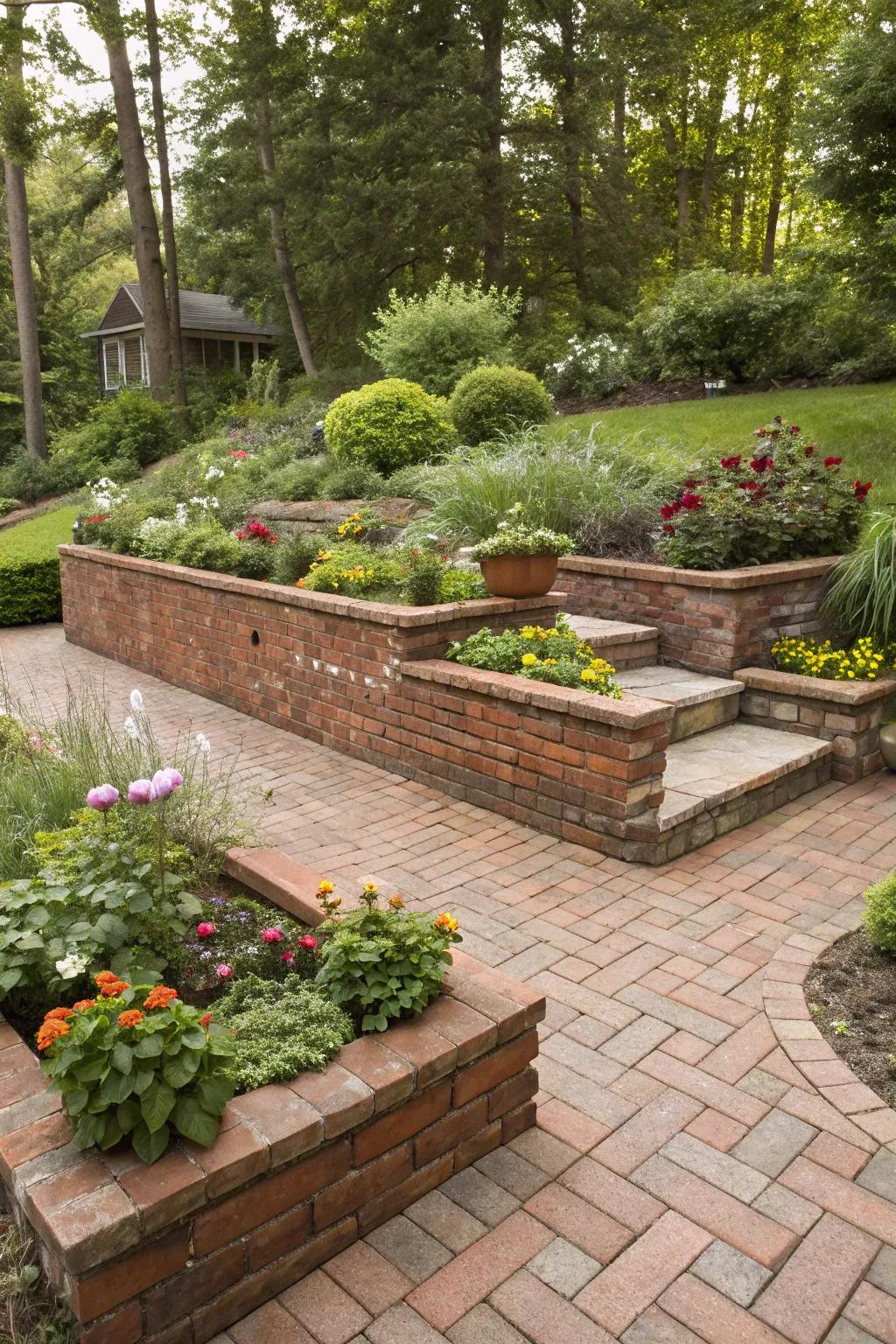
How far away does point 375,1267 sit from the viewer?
78.0 inches

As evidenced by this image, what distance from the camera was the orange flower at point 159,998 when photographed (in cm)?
188

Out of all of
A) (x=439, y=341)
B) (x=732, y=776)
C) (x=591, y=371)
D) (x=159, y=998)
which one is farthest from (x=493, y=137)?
(x=159, y=998)

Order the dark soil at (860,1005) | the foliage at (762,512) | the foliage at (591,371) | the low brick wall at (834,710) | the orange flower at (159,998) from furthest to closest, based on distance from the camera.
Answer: the foliage at (591,371)
the foliage at (762,512)
the low brick wall at (834,710)
the dark soil at (860,1005)
the orange flower at (159,998)

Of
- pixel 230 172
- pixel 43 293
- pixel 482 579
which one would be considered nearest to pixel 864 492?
pixel 482 579

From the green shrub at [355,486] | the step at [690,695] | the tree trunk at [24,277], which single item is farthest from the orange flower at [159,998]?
the tree trunk at [24,277]

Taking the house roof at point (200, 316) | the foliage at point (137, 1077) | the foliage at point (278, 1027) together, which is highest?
the house roof at point (200, 316)

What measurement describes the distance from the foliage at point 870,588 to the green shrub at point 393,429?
157 inches

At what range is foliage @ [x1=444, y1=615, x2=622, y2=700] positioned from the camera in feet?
14.6

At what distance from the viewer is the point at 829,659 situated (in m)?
5.35

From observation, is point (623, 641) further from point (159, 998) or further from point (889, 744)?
point (159, 998)

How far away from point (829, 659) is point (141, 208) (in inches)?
654

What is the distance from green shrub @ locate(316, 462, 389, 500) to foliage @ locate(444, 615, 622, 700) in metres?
3.35

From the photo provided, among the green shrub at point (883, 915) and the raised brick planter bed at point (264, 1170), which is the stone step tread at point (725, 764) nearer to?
the green shrub at point (883, 915)

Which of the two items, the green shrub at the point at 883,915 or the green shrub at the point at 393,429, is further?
the green shrub at the point at 393,429
